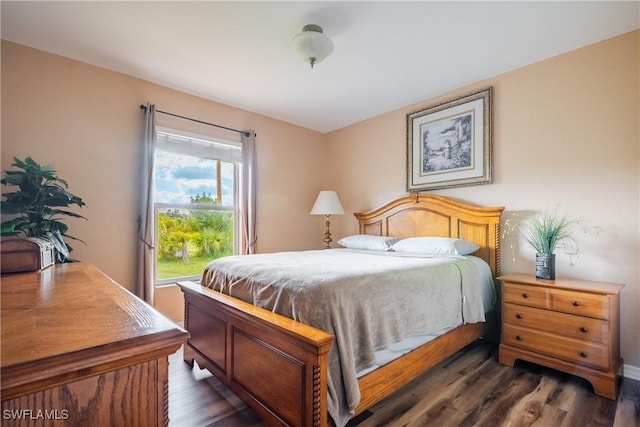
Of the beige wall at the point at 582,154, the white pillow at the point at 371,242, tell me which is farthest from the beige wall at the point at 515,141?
the white pillow at the point at 371,242

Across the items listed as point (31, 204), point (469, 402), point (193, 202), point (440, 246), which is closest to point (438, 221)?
point (440, 246)

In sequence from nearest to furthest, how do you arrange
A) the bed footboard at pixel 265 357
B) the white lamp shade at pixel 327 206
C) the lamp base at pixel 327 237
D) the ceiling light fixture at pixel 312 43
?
the bed footboard at pixel 265 357 < the ceiling light fixture at pixel 312 43 < the white lamp shade at pixel 327 206 < the lamp base at pixel 327 237

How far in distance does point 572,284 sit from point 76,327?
2762 millimetres

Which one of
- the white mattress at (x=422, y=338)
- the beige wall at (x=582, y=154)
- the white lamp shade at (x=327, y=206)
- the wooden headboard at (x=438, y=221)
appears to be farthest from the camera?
the white lamp shade at (x=327, y=206)

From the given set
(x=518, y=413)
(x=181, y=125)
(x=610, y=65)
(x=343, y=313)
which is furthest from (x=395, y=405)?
(x=181, y=125)

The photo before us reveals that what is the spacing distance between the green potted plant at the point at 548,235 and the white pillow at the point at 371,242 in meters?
1.13

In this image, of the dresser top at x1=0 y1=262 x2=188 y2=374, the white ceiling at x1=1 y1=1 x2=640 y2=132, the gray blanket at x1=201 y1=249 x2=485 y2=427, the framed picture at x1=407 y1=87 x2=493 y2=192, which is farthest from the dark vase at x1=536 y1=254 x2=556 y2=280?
the dresser top at x1=0 y1=262 x2=188 y2=374

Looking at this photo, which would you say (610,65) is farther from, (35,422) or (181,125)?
(181,125)

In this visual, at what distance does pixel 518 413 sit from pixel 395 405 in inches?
27.3

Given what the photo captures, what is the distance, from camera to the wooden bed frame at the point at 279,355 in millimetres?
1314

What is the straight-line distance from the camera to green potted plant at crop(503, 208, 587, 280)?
2343 mm

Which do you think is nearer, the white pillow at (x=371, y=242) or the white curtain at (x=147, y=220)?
the white curtain at (x=147, y=220)

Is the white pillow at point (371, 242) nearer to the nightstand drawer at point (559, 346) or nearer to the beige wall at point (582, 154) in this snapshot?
the beige wall at point (582, 154)

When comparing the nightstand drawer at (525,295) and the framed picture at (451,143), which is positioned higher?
the framed picture at (451,143)
